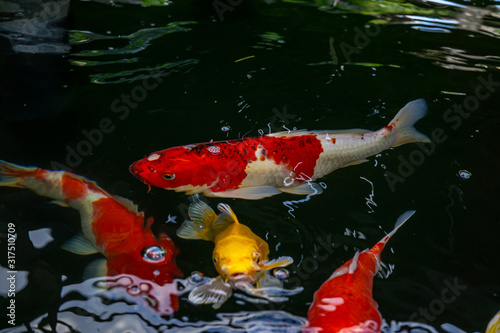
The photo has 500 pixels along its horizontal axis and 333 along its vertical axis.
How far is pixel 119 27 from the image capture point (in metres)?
5.29

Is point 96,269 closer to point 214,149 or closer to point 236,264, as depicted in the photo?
point 236,264

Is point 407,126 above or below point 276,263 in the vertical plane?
above

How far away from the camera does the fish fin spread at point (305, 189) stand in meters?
3.36

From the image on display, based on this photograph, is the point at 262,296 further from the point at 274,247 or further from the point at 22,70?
the point at 22,70

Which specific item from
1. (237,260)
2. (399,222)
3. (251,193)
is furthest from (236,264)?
(399,222)

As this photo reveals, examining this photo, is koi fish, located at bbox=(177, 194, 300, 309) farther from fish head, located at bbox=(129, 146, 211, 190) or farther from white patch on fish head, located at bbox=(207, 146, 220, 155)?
white patch on fish head, located at bbox=(207, 146, 220, 155)

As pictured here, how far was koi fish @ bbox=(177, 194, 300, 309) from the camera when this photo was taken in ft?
8.40

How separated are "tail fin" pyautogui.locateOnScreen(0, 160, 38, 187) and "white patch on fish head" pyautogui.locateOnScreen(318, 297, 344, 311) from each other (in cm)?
219

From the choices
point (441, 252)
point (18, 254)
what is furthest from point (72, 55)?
point (441, 252)

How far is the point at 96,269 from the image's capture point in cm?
271

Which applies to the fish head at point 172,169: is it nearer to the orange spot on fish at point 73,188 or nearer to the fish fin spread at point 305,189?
the orange spot on fish at point 73,188

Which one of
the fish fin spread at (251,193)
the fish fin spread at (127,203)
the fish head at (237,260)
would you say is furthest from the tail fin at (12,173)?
the fish head at (237,260)

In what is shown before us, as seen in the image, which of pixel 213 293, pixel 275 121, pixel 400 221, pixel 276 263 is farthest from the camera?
pixel 275 121

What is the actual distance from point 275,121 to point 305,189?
0.93 meters
